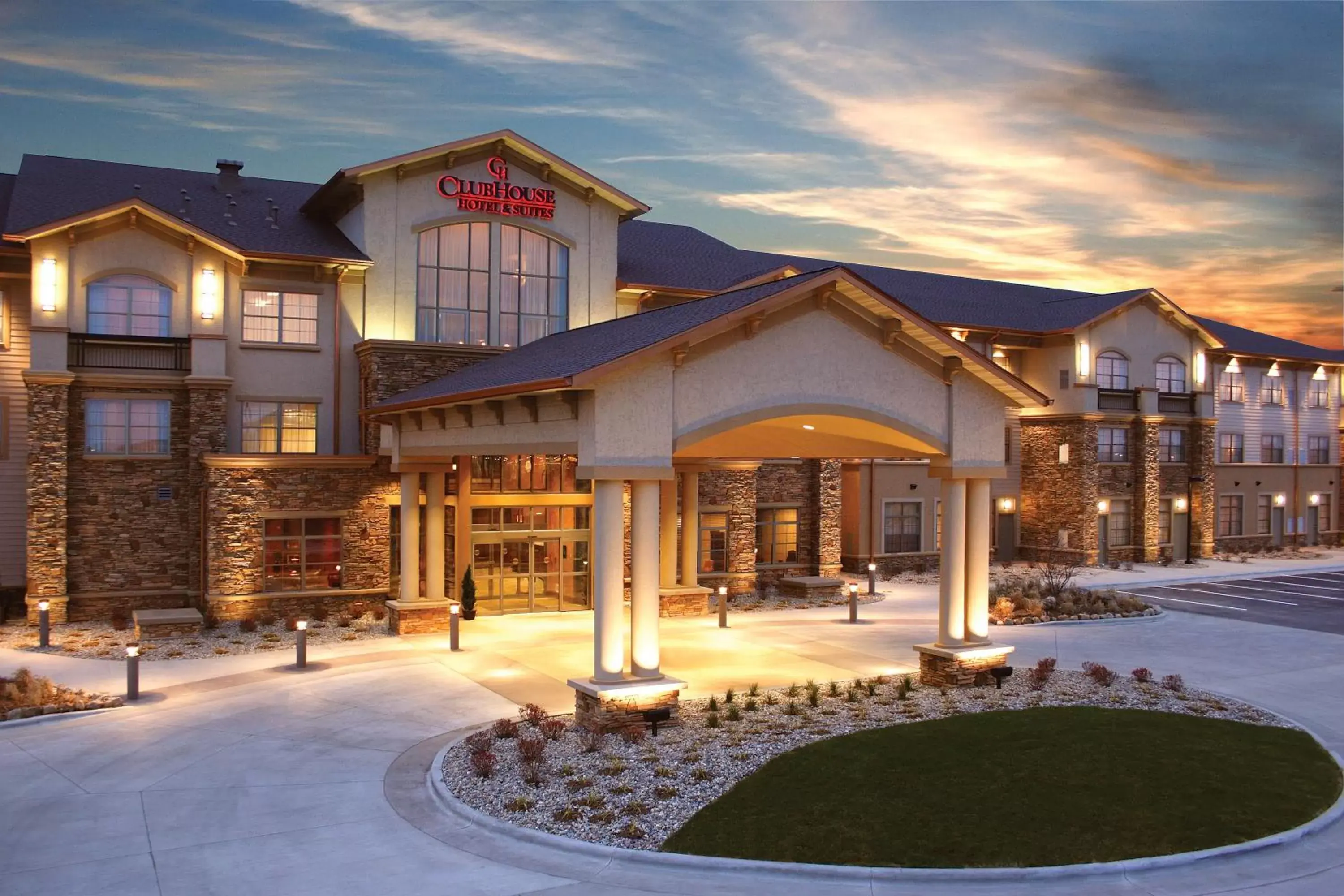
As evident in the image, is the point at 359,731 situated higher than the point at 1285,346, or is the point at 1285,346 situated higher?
the point at 1285,346

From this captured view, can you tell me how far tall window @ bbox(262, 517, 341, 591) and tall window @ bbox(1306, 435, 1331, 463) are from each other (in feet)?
150

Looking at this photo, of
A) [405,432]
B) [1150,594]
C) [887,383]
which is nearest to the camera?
[887,383]

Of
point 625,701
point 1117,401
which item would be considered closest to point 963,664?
point 625,701

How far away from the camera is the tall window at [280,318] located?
2677 centimetres

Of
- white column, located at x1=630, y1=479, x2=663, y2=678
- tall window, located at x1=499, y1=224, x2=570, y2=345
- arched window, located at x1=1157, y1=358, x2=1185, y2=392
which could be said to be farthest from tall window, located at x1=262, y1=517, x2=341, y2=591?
arched window, located at x1=1157, y1=358, x2=1185, y2=392

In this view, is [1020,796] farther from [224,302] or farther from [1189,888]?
[224,302]

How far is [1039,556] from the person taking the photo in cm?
4134

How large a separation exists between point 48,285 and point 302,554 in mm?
8346

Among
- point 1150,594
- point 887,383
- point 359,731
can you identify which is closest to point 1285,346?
point 1150,594

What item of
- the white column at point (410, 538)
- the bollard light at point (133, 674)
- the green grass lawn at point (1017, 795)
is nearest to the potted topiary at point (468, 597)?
the white column at point (410, 538)

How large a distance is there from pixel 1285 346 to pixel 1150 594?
2586 cm

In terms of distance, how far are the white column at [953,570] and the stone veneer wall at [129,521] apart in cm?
1771

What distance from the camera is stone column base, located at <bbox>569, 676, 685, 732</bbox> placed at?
1510 cm

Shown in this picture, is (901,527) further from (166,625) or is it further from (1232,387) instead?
(166,625)
